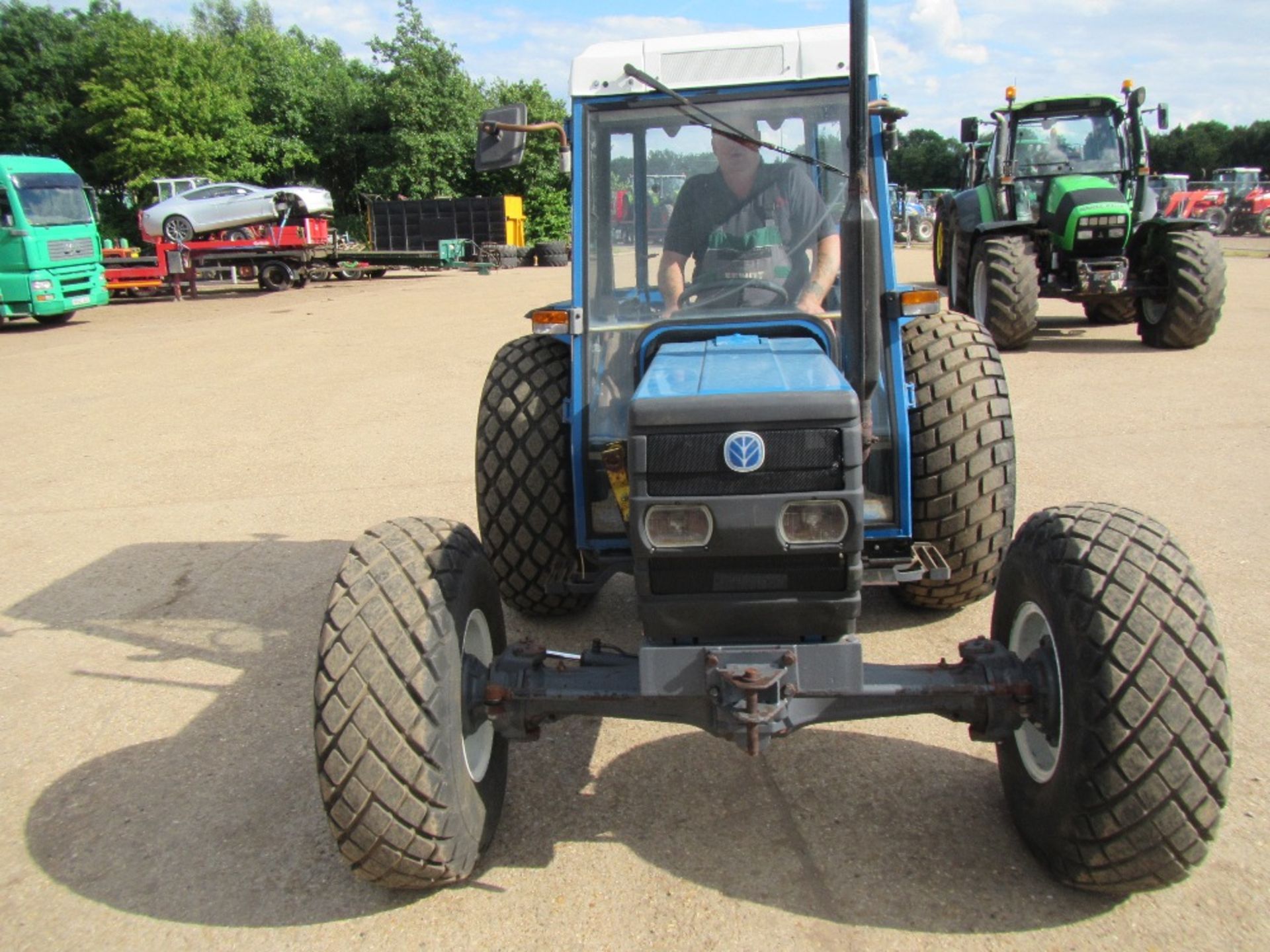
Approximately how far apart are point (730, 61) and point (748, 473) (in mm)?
1912

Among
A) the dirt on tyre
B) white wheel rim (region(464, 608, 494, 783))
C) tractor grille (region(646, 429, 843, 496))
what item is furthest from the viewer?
the dirt on tyre

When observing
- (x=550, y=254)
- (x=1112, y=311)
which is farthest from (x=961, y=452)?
(x=550, y=254)

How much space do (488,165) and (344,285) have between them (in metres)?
24.7

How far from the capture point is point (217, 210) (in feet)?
87.2

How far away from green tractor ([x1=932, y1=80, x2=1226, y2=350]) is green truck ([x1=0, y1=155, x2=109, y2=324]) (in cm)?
1487

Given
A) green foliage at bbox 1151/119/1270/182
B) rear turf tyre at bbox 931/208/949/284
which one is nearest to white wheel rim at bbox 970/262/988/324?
rear turf tyre at bbox 931/208/949/284

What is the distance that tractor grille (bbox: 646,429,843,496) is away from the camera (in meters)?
2.64

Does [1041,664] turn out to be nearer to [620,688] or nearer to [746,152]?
[620,688]

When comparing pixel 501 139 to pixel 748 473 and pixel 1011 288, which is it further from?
pixel 1011 288

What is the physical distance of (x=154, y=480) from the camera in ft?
25.5

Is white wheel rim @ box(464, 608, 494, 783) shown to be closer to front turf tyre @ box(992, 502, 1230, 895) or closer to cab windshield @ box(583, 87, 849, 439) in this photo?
cab windshield @ box(583, 87, 849, 439)

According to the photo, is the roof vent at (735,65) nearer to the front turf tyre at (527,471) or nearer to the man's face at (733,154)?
the man's face at (733,154)

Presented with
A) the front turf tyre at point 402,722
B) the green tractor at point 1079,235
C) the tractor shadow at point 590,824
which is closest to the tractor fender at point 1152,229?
the green tractor at point 1079,235

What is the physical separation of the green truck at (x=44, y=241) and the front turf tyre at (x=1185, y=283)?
16.9 meters
